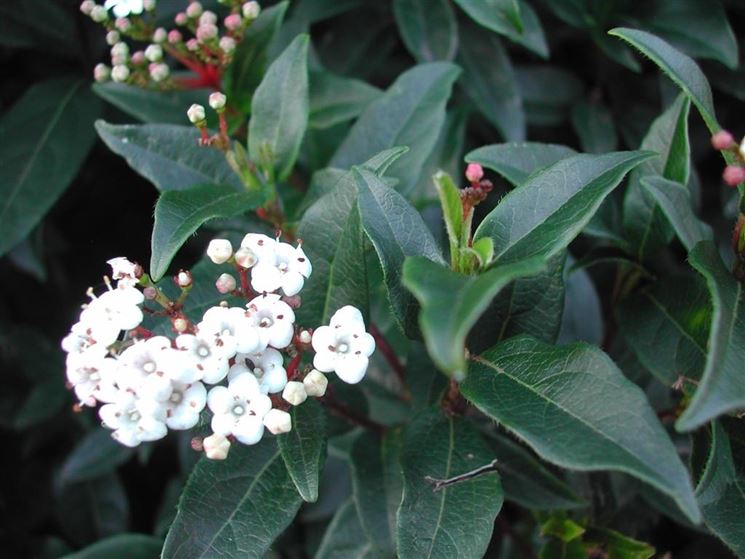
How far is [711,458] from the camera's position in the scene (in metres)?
1.58

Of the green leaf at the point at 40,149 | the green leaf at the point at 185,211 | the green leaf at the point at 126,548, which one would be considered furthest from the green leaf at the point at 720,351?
the green leaf at the point at 40,149

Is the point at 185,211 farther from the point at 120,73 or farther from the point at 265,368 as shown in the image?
the point at 120,73

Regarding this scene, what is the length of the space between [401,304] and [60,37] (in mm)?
1905

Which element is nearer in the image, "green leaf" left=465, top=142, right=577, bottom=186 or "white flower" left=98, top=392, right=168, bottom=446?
"white flower" left=98, top=392, right=168, bottom=446

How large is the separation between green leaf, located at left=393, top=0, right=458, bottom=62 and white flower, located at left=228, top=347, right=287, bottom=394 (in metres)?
1.39

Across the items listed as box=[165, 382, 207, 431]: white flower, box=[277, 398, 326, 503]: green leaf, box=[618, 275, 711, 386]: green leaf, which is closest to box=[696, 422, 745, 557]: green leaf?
box=[618, 275, 711, 386]: green leaf

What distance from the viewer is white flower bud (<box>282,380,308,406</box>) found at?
155 cm

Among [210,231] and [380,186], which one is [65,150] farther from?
[380,186]

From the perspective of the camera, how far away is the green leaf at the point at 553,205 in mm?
1500

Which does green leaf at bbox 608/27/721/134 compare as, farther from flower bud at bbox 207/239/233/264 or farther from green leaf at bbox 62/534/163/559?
green leaf at bbox 62/534/163/559

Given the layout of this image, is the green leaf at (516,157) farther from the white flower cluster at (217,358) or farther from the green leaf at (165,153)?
the green leaf at (165,153)

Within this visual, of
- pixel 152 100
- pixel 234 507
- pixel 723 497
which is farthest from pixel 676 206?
pixel 152 100

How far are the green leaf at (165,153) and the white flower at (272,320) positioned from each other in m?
0.65

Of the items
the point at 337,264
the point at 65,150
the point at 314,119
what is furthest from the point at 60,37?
the point at 337,264
